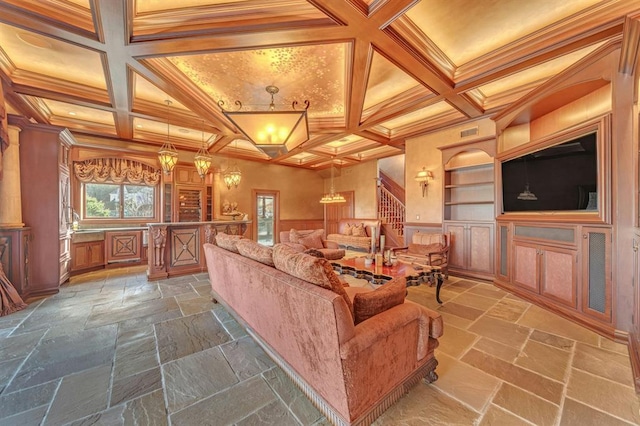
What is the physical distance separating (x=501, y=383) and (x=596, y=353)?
1260 mm

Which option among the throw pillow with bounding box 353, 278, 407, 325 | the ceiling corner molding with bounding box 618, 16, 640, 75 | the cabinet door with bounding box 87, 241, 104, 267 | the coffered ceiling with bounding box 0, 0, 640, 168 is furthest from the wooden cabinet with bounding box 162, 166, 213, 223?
the ceiling corner molding with bounding box 618, 16, 640, 75

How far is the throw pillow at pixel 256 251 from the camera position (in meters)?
2.15

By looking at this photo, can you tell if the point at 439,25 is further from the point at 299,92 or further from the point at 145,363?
the point at 145,363

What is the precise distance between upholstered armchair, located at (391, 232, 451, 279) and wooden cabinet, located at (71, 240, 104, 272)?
674cm

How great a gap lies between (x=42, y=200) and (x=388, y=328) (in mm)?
5621

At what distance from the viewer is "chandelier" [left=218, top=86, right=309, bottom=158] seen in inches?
112

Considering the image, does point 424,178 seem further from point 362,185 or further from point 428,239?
point 362,185

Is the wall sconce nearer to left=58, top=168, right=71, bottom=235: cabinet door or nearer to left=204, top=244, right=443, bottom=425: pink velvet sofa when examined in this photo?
left=204, top=244, right=443, bottom=425: pink velvet sofa

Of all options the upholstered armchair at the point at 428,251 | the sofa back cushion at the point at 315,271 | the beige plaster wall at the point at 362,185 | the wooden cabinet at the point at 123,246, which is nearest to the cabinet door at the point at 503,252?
the upholstered armchair at the point at 428,251

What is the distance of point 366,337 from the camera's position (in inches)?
56.0

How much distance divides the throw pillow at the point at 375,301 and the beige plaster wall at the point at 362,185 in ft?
21.2

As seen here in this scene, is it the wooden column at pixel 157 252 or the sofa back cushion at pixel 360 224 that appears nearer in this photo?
the wooden column at pixel 157 252

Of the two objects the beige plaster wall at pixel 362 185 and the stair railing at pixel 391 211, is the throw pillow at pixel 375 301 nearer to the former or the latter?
the stair railing at pixel 391 211

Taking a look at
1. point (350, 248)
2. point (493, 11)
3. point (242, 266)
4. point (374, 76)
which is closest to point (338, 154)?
point (350, 248)
